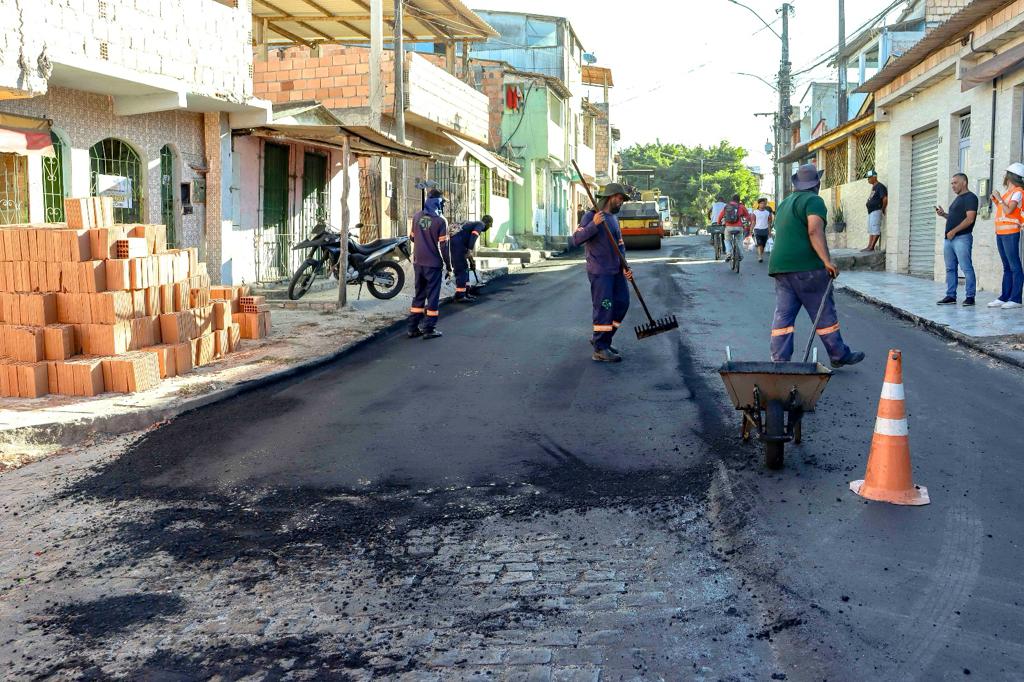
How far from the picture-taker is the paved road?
3.17m

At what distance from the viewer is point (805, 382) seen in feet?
16.4

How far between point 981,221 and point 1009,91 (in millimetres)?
2005

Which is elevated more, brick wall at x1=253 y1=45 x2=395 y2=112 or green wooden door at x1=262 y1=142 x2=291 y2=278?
brick wall at x1=253 y1=45 x2=395 y2=112

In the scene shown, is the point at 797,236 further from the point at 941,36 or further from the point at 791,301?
the point at 941,36

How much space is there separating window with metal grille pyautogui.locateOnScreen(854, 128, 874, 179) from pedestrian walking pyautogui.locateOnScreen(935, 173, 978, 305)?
14849 millimetres

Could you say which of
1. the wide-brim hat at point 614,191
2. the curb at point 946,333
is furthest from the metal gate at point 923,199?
the wide-brim hat at point 614,191

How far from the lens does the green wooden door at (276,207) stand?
674 inches

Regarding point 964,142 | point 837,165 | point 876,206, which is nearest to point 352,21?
point 876,206

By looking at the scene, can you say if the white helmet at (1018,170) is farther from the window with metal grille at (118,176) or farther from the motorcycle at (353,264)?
the window with metal grille at (118,176)

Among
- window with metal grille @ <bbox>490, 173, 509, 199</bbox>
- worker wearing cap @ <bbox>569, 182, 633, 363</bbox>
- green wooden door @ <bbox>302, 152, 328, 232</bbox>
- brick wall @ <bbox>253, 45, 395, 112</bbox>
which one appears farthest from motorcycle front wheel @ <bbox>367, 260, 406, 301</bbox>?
window with metal grille @ <bbox>490, 173, 509, 199</bbox>

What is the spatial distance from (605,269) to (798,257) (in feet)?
6.62

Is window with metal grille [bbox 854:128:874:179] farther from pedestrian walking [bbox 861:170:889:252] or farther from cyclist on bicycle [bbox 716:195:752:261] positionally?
cyclist on bicycle [bbox 716:195:752:261]

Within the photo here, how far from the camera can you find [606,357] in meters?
8.86

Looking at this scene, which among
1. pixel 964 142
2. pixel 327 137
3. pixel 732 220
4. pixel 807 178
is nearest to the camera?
pixel 807 178
